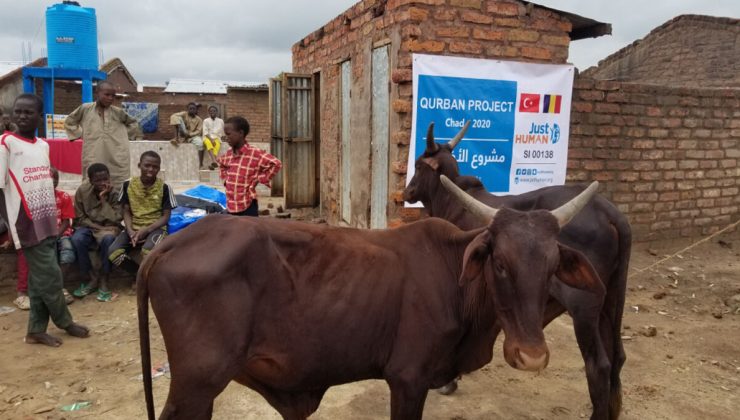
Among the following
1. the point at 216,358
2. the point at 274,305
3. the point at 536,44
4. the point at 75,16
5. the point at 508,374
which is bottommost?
the point at 508,374

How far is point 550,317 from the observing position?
157 inches

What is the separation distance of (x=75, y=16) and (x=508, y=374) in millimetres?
16498

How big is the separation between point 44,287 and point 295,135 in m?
5.61

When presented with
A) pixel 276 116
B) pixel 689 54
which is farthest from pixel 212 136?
pixel 689 54

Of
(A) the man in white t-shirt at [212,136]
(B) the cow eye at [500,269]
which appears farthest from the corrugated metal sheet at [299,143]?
(B) the cow eye at [500,269]

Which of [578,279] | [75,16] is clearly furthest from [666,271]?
[75,16]

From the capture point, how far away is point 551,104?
21.4 ft

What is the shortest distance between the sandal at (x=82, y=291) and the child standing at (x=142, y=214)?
0.44 meters

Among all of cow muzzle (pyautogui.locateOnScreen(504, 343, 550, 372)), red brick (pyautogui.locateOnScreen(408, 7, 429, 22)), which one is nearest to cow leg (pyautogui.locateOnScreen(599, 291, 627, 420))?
cow muzzle (pyautogui.locateOnScreen(504, 343, 550, 372))

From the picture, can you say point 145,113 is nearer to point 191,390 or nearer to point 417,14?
point 417,14

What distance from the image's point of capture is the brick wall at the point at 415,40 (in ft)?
19.0

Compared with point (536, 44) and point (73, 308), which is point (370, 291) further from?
point (536, 44)

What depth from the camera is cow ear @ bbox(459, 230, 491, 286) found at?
7.97 ft

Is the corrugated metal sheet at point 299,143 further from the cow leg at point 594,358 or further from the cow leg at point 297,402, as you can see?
the cow leg at point 297,402
